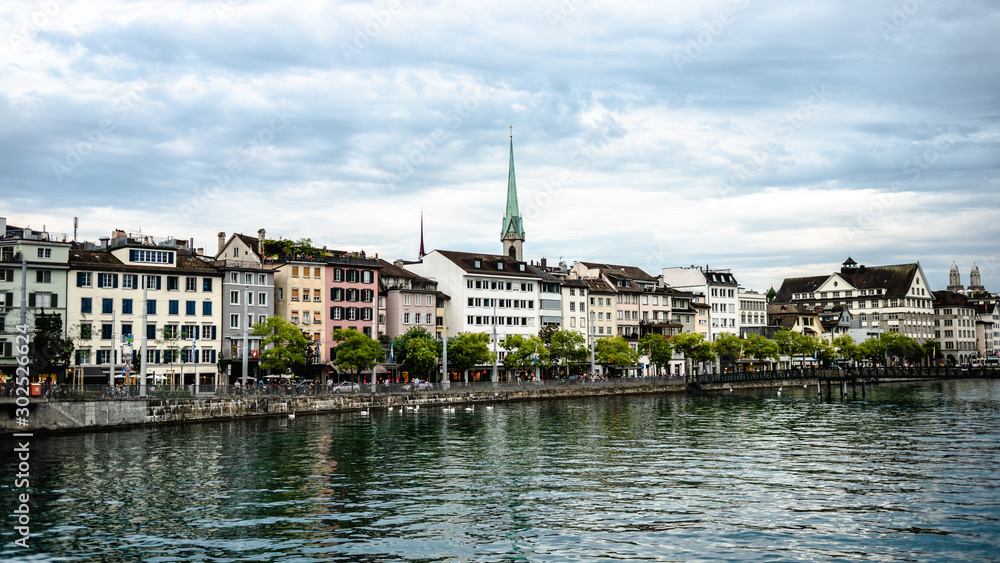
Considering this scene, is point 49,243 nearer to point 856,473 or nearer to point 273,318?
point 273,318

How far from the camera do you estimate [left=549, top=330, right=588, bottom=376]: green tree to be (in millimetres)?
109125

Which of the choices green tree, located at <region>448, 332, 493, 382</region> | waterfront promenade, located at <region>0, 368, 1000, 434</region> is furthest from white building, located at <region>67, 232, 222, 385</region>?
green tree, located at <region>448, 332, 493, 382</region>

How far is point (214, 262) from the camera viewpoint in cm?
9131

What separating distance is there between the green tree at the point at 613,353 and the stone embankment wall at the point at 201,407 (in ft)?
64.4

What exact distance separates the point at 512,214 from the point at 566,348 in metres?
46.7

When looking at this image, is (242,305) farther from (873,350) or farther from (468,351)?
(873,350)

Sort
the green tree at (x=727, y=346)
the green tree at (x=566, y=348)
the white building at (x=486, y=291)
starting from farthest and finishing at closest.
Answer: the green tree at (x=727, y=346), the white building at (x=486, y=291), the green tree at (x=566, y=348)

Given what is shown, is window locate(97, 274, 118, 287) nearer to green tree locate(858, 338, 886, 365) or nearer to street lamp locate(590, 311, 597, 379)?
street lamp locate(590, 311, 597, 379)

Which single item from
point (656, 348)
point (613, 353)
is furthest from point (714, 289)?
point (613, 353)

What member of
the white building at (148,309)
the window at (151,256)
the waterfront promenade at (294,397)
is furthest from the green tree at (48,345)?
the waterfront promenade at (294,397)

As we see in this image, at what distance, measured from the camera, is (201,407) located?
65.5 m

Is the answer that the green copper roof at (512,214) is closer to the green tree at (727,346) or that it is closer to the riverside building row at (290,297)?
the riverside building row at (290,297)

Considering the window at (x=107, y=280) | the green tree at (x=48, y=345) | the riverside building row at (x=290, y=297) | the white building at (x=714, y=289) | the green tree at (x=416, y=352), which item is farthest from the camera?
the white building at (x=714, y=289)

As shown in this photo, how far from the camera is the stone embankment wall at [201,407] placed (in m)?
55.8
